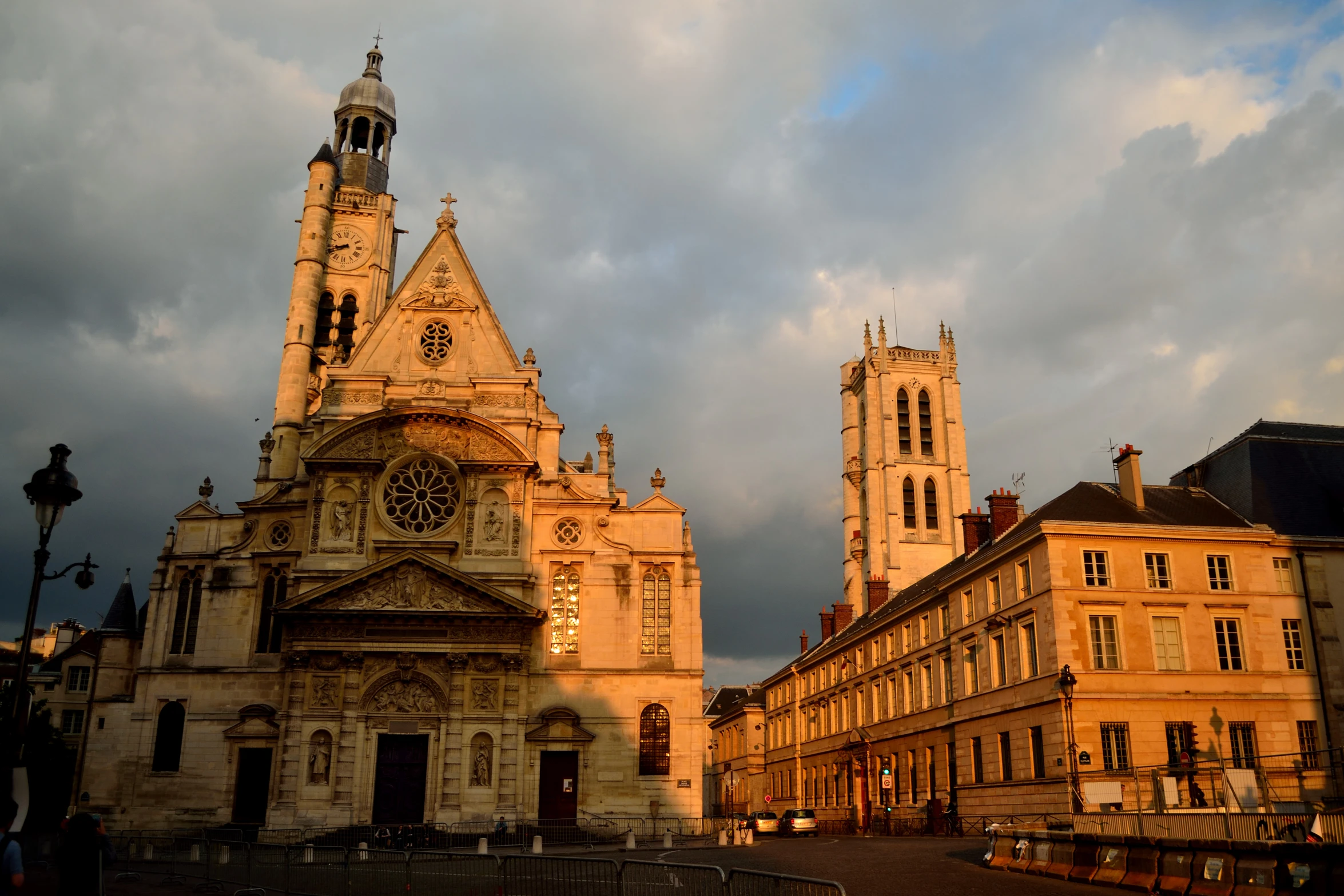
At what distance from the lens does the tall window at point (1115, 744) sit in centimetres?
2789

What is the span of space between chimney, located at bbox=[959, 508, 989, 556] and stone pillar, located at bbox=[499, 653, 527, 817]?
17911 mm

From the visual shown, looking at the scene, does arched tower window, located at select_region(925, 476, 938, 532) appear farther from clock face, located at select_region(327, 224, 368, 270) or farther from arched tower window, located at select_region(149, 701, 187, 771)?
arched tower window, located at select_region(149, 701, 187, 771)

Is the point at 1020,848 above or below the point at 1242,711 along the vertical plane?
below

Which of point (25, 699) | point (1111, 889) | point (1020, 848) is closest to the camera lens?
point (25, 699)

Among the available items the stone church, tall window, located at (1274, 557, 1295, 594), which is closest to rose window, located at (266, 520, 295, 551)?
the stone church

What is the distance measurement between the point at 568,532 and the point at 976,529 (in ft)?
52.5

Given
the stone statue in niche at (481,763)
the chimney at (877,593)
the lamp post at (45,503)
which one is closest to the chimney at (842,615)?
the chimney at (877,593)

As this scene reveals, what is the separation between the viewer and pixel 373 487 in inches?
1425

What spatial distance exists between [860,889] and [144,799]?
28100mm

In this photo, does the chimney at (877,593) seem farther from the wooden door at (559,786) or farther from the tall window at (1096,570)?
the tall window at (1096,570)

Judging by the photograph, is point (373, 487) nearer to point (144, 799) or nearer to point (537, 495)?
point (537, 495)

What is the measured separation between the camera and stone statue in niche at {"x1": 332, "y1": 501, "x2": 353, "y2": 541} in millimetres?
35781

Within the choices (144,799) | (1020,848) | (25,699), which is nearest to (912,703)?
(1020,848)

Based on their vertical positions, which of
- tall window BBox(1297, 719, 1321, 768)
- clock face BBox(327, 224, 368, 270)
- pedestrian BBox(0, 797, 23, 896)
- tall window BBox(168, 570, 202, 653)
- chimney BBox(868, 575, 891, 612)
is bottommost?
pedestrian BBox(0, 797, 23, 896)
